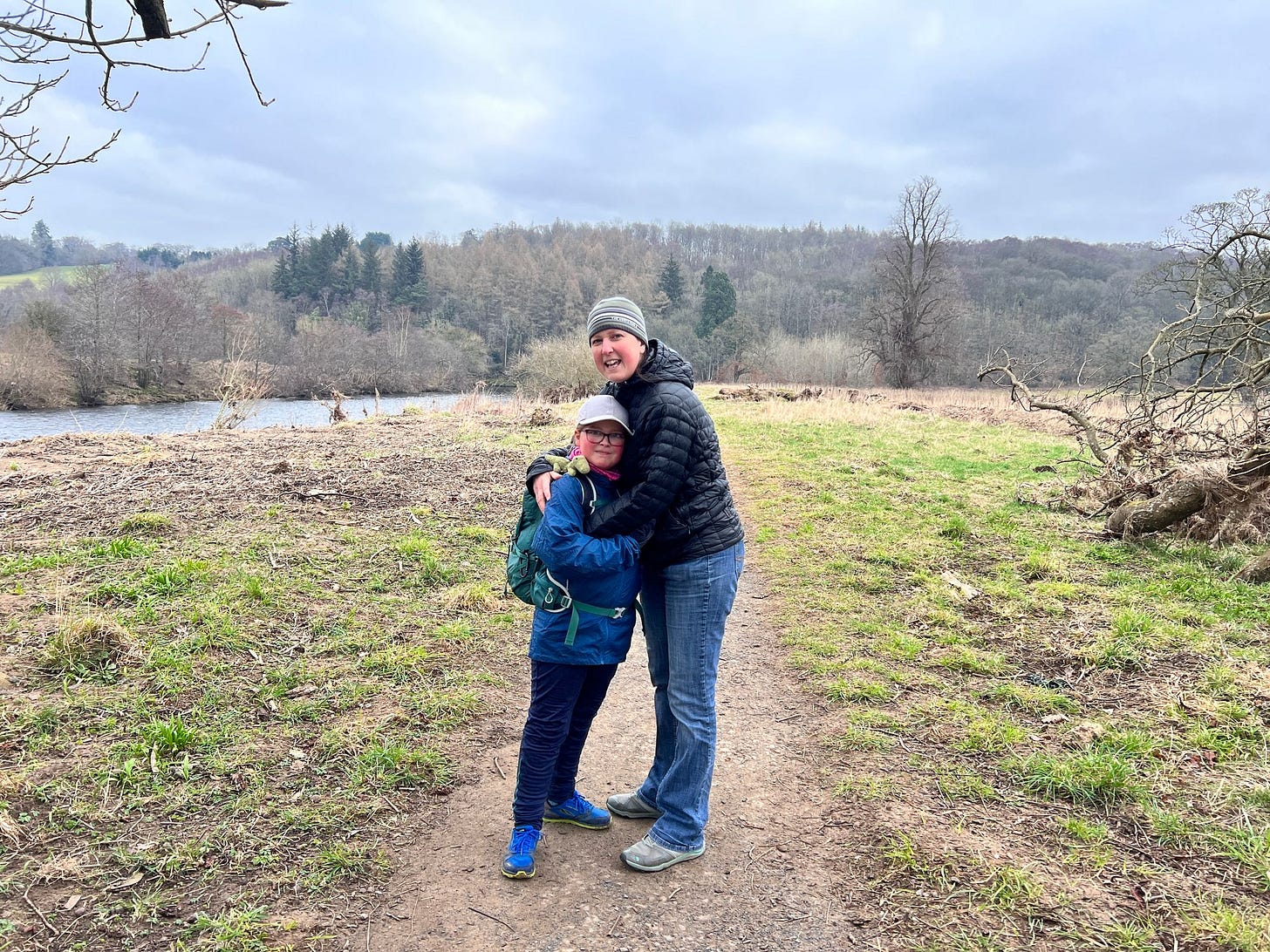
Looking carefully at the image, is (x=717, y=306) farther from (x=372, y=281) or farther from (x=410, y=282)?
(x=372, y=281)

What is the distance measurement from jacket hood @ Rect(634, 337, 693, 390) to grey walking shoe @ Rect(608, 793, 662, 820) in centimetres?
191

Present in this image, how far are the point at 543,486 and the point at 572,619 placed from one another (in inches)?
20.7

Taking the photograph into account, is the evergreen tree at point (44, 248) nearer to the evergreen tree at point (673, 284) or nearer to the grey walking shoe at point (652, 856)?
the evergreen tree at point (673, 284)

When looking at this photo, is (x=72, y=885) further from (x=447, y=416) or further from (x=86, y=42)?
(x=447, y=416)

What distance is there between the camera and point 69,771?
3.31 m

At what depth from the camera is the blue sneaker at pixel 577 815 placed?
3.26 metres

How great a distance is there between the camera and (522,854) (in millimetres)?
2924

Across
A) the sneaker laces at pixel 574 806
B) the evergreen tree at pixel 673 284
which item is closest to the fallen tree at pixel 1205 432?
the sneaker laces at pixel 574 806

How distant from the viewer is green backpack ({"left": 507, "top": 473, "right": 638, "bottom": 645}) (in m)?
2.81

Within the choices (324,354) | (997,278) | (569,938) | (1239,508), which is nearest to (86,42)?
(569,938)

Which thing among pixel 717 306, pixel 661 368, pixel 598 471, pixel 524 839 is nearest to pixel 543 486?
pixel 598 471

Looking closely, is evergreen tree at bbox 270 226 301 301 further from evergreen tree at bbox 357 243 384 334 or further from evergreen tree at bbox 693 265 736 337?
evergreen tree at bbox 693 265 736 337

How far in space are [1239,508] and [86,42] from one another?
342 inches

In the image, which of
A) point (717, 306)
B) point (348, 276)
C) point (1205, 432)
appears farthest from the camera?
point (348, 276)
